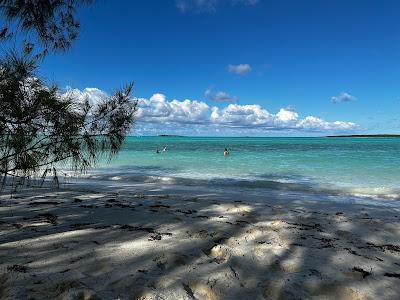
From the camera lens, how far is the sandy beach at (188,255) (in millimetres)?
3213

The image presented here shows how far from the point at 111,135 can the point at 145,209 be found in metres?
2.57

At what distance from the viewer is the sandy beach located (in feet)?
10.5

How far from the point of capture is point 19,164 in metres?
3.97

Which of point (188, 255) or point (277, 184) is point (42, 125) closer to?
point (188, 255)

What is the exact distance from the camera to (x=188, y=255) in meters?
4.05

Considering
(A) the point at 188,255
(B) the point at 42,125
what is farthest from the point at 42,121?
(A) the point at 188,255

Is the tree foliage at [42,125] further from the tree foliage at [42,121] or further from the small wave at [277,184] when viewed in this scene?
the small wave at [277,184]

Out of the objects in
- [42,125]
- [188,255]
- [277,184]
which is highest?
[42,125]

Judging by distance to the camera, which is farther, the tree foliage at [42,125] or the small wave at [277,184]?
the small wave at [277,184]

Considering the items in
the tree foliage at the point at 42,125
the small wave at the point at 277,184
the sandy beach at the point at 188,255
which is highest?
the tree foliage at the point at 42,125

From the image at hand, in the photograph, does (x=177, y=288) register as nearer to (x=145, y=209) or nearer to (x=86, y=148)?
(x=86, y=148)

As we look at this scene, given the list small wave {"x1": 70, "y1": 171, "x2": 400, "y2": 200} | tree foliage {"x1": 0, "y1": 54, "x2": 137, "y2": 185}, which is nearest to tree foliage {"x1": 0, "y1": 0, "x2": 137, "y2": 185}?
tree foliage {"x1": 0, "y1": 54, "x2": 137, "y2": 185}

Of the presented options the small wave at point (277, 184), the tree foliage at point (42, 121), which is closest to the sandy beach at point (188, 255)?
the tree foliage at point (42, 121)

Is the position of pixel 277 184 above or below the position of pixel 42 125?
below
